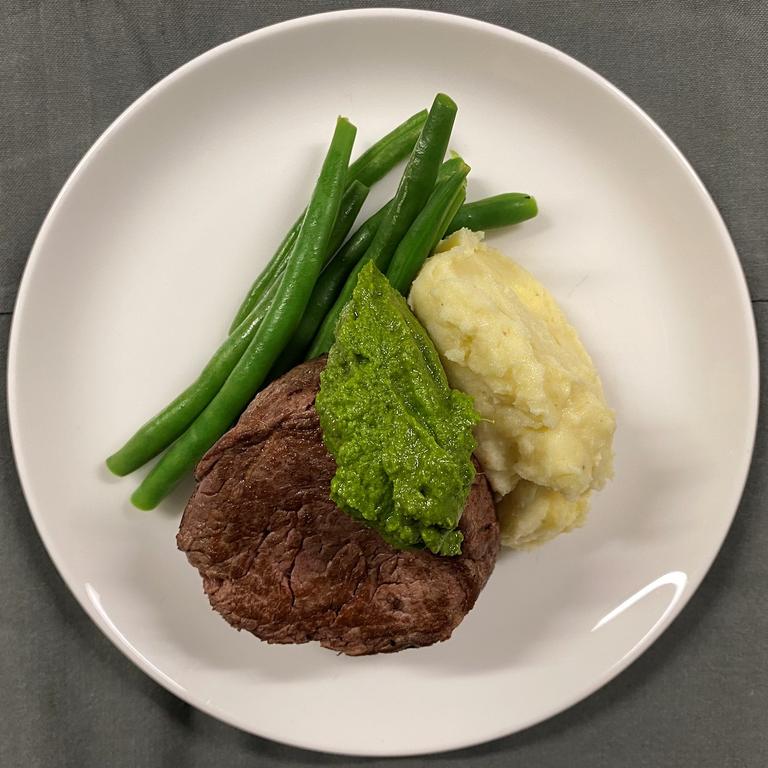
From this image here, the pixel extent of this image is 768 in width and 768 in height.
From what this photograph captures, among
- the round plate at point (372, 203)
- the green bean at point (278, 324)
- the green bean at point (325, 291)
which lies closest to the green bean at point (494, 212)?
the round plate at point (372, 203)

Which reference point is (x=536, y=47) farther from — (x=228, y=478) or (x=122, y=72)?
(x=228, y=478)

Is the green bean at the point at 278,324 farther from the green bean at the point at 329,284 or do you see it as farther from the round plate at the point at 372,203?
the round plate at the point at 372,203

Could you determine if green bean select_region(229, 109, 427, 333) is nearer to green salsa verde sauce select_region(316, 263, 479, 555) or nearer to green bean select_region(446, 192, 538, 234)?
green bean select_region(446, 192, 538, 234)

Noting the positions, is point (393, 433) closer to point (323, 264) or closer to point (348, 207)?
point (323, 264)

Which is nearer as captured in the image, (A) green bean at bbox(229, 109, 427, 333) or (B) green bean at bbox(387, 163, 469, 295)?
(B) green bean at bbox(387, 163, 469, 295)

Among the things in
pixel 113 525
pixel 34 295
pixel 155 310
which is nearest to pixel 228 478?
pixel 113 525

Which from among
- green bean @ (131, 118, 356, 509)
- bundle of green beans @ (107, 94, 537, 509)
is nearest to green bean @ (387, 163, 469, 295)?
bundle of green beans @ (107, 94, 537, 509)
